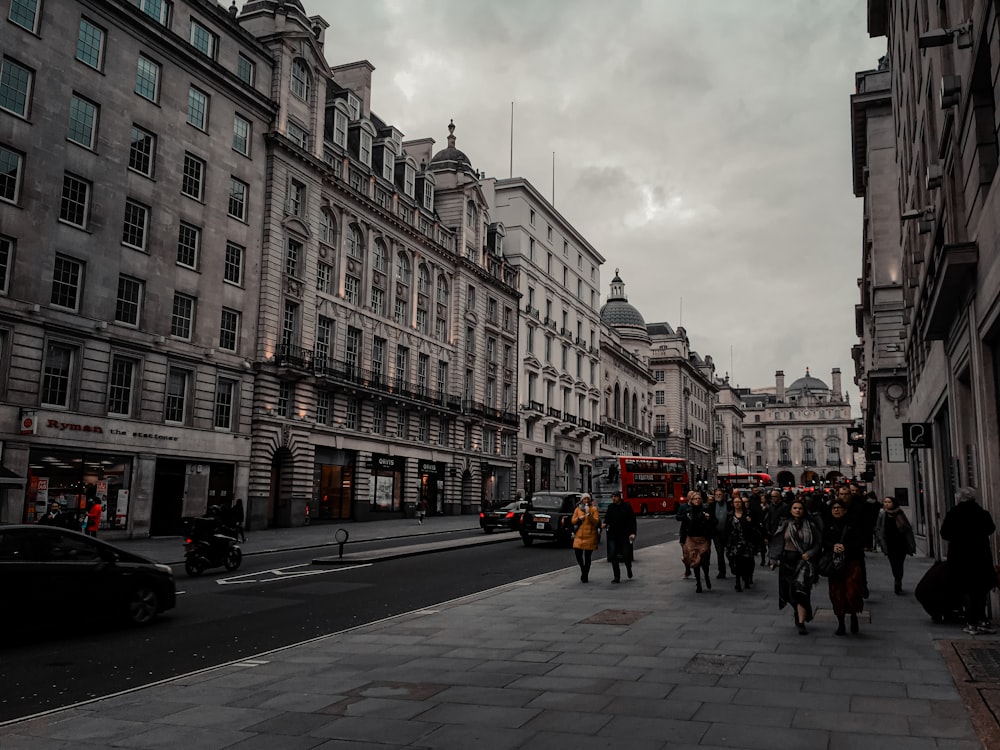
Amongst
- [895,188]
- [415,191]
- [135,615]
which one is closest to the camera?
[135,615]

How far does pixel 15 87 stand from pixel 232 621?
21.2m

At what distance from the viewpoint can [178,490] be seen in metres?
30.6

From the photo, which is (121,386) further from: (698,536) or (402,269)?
(698,536)

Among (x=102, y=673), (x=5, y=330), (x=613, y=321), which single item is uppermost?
(x=613, y=321)

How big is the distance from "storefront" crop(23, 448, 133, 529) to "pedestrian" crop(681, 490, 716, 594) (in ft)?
56.7

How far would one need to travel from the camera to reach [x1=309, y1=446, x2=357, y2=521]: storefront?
38.8m

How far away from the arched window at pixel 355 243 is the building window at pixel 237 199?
762 centimetres

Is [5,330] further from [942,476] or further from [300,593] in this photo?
[942,476]

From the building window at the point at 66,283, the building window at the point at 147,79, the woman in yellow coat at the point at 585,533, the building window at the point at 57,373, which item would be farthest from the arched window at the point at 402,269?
the woman in yellow coat at the point at 585,533

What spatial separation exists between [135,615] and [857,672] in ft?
30.5

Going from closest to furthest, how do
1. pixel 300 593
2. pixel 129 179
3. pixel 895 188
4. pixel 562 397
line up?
pixel 300 593 → pixel 129 179 → pixel 895 188 → pixel 562 397

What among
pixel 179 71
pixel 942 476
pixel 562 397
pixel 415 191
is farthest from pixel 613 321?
pixel 942 476

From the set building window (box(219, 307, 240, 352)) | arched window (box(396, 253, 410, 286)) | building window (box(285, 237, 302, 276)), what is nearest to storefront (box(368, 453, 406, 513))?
arched window (box(396, 253, 410, 286))

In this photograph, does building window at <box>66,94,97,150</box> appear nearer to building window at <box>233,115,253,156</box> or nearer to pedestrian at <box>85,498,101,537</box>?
building window at <box>233,115,253,156</box>
